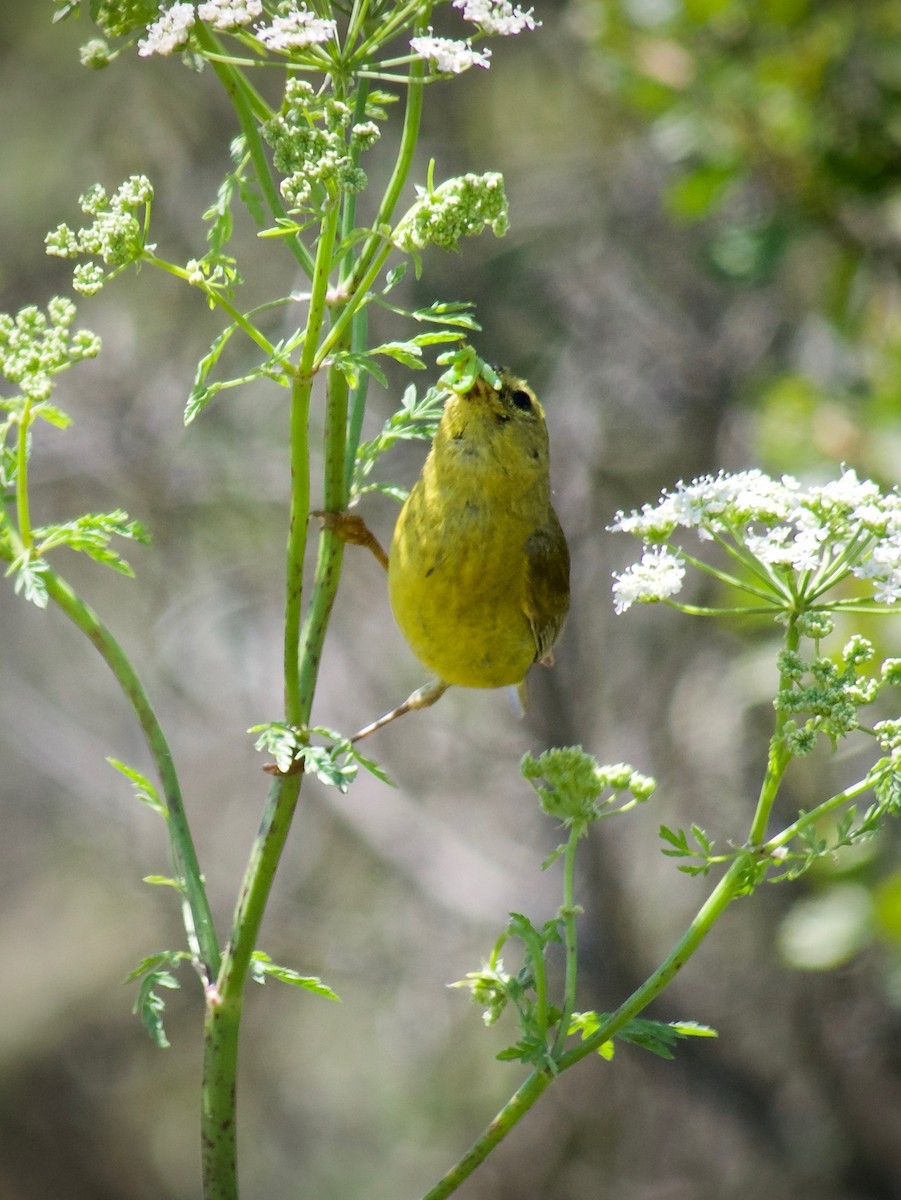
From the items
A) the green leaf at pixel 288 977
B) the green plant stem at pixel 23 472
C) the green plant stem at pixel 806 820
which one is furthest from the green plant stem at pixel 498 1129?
the green plant stem at pixel 23 472

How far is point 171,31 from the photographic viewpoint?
1.51 m

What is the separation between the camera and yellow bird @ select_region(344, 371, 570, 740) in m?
2.99

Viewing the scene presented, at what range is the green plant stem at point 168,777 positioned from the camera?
5.51ft

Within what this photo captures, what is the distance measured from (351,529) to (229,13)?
109cm

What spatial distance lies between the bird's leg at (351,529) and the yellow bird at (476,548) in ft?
0.42

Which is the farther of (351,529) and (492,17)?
(351,529)

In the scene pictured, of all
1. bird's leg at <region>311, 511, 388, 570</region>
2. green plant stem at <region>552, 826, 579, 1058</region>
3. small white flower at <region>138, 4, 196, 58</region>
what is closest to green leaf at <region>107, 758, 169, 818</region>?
bird's leg at <region>311, 511, 388, 570</region>

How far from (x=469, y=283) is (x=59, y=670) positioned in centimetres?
460

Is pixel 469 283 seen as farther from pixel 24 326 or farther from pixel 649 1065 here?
pixel 24 326

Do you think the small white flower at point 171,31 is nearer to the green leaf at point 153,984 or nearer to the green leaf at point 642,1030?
the green leaf at point 153,984

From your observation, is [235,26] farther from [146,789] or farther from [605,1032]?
[605,1032]

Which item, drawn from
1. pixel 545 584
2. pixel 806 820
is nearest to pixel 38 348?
pixel 806 820

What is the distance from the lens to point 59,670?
9680 millimetres

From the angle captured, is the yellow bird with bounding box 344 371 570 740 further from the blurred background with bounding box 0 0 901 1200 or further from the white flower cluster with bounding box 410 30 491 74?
the blurred background with bounding box 0 0 901 1200
